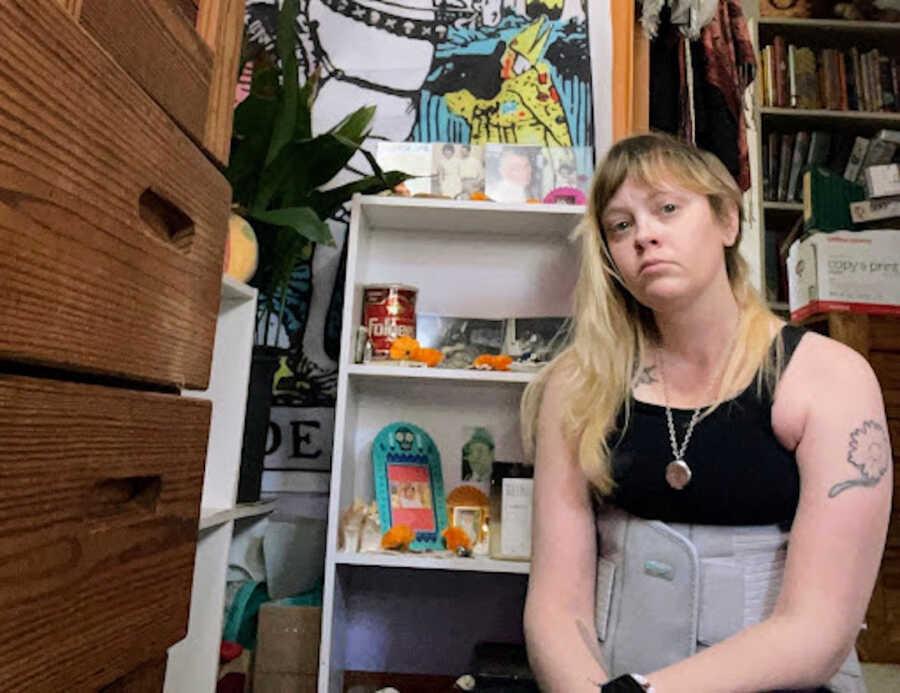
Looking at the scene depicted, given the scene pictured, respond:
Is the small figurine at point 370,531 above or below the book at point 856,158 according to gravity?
below

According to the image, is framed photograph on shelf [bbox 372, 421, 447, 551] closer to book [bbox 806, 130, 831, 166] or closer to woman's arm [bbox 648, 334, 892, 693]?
woman's arm [bbox 648, 334, 892, 693]

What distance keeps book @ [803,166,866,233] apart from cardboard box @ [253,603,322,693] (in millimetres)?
1989

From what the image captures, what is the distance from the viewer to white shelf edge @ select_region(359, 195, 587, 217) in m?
1.49

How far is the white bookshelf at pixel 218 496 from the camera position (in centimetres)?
120

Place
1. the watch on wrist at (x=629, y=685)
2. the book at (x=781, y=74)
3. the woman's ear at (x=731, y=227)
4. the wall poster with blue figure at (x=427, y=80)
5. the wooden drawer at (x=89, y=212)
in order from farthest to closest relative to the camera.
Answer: the book at (x=781, y=74) → the wall poster with blue figure at (x=427, y=80) → the woman's ear at (x=731, y=227) → the watch on wrist at (x=629, y=685) → the wooden drawer at (x=89, y=212)

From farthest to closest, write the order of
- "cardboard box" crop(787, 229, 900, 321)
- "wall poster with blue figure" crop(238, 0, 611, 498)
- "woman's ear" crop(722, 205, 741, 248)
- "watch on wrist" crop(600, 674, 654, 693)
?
"cardboard box" crop(787, 229, 900, 321)
"wall poster with blue figure" crop(238, 0, 611, 498)
"woman's ear" crop(722, 205, 741, 248)
"watch on wrist" crop(600, 674, 654, 693)

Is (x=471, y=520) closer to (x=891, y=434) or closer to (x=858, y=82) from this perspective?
(x=891, y=434)

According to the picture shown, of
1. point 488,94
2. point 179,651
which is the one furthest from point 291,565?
point 488,94

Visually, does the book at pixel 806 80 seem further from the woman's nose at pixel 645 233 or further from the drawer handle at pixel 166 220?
the drawer handle at pixel 166 220

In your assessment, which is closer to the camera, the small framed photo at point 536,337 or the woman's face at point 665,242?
the woman's face at point 665,242

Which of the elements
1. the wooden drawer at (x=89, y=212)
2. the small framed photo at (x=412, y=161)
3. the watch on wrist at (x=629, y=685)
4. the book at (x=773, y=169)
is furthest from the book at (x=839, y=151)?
the wooden drawer at (x=89, y=212)

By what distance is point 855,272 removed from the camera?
81.7 inches

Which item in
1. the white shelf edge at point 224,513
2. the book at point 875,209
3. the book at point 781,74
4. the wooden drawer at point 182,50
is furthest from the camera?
the book at point 781,74

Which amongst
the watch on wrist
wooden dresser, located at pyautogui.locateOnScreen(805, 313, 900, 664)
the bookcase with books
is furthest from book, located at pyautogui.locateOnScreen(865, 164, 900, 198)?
the watch on wrist
